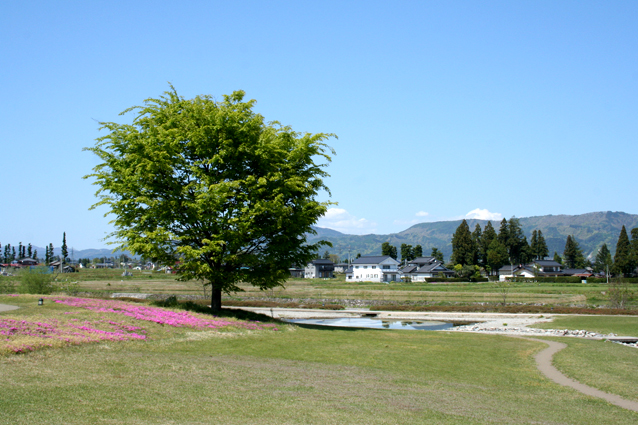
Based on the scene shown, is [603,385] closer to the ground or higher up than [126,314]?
closer to the ground

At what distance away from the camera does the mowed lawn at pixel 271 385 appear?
993 cm

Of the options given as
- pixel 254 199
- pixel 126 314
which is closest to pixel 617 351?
pixel 254 199

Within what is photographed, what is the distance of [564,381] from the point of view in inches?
675

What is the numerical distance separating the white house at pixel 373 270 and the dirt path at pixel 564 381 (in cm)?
11859

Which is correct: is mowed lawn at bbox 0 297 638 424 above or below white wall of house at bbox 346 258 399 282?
above

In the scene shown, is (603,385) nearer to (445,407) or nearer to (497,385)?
(497,385)

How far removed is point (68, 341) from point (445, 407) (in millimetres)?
12118

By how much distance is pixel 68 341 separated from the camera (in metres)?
15.7

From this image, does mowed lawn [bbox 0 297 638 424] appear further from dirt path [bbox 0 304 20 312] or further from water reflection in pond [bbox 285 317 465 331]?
water reflection in pond [bbox 285 317 465 331]

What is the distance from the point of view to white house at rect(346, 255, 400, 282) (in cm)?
14338

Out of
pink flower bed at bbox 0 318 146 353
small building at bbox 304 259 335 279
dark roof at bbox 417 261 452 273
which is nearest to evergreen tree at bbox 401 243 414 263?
dark roof at bbox 417 261 452 273

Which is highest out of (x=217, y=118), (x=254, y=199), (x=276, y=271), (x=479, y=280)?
(x=217, y=118)

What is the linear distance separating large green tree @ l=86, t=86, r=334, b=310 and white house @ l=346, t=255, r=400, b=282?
114m

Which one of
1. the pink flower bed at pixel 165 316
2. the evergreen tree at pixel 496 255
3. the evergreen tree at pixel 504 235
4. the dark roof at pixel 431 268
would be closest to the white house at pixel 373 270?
the dark roof at pixel 431 268
